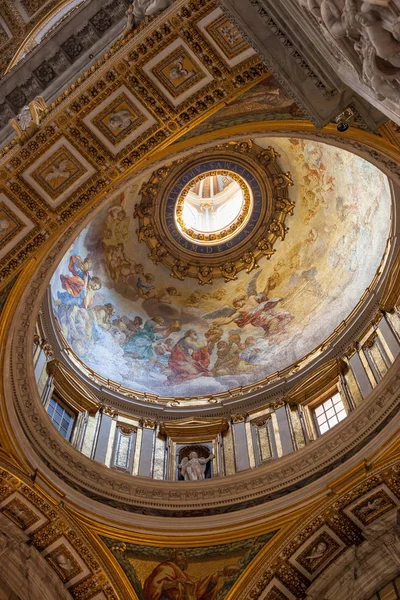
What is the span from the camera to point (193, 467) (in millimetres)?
15508

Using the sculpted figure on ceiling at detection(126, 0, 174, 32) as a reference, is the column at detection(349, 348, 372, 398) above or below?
below

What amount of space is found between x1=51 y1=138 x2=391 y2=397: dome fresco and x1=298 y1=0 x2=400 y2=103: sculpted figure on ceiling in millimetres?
11238

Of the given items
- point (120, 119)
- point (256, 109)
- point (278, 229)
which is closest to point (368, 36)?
point (256, 109)

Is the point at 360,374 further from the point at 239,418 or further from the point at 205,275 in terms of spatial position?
the point at 205,275

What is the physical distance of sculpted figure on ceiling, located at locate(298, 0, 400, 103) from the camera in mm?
4824

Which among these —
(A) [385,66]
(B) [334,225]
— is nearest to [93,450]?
(B) [334,225]

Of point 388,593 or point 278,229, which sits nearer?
point 388,593

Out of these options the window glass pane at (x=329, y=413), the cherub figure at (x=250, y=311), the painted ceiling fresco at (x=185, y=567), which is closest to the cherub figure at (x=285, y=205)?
the cherub figure at (x=250, y=311)

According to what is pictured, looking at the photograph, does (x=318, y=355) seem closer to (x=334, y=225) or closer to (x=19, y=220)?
(x=334, y=225)

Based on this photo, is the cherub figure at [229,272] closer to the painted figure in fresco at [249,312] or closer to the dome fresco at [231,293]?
the dome fresco at [231,293]

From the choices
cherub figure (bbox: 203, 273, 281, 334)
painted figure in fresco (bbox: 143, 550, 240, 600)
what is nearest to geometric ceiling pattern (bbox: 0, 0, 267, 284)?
painted figure in fresco (bbox: 143, 550, 240, 600)

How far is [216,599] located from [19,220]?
25.7 feet

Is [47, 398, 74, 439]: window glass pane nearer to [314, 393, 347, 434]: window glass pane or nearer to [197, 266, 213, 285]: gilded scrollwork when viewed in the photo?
[314, 393, 347, 434]: window glass pane

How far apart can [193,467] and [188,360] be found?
14.4ft
